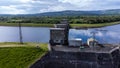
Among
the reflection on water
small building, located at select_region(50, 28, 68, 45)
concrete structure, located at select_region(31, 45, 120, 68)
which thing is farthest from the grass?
the reflection on water

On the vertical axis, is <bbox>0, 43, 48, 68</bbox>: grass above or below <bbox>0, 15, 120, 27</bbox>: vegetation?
below

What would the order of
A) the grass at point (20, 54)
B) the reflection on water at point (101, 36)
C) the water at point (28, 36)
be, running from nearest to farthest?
the grass at point (20, 54)
the reflection on water at point (101, 36)
the water at point (28, 36)

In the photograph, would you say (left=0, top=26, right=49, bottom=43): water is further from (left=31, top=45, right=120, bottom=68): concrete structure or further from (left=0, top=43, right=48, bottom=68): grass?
(left=31, top=45, right=120, bottom=68): concrete structure

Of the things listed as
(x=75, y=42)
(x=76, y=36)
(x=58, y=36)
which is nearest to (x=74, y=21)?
(x=76, y=36)

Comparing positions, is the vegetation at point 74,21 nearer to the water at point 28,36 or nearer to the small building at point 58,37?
the water at point 28,36

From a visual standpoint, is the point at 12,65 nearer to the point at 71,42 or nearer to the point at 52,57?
the point at 52,57

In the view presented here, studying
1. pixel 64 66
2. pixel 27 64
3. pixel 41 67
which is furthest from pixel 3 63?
pixel 64 66

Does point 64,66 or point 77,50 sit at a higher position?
point 77,50

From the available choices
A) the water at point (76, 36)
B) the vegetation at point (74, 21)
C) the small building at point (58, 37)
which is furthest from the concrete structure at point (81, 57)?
the vegetation at point (74, 21)
